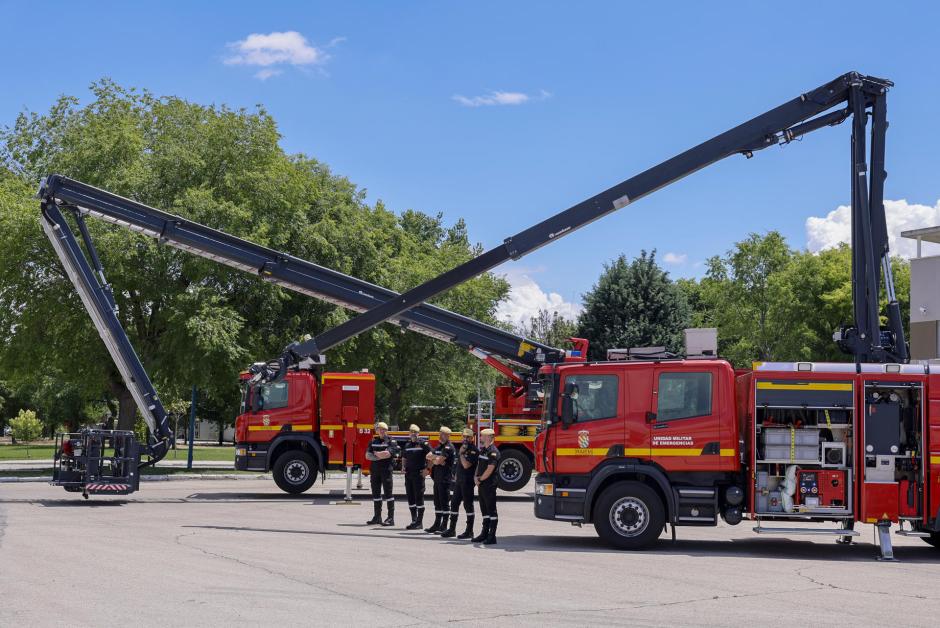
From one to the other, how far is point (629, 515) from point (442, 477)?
11.1ft

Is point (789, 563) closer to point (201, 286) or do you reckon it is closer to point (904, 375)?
point (904, 375)

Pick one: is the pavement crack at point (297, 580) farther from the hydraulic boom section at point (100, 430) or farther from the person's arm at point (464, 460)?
the hydraulic boom section at point (100, 430)

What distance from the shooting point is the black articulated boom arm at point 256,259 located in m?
21.1

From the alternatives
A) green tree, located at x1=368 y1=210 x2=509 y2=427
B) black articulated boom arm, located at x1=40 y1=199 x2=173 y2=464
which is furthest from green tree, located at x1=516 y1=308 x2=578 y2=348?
black articulated boom arm, located at x1=40 y1=199 x2=173 y2=464

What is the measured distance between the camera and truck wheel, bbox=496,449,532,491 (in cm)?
2341

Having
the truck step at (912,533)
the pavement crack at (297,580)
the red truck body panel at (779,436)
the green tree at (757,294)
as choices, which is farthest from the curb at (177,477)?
the green tree at (757,294)

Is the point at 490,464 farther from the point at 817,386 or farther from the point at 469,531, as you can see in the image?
the point at 817,386

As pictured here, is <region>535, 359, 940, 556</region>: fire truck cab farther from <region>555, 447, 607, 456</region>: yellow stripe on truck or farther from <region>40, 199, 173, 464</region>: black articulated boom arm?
<region>40, 199, 173, 464</region>: black articulated boom arm

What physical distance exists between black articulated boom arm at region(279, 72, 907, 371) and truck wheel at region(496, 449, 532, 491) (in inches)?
246

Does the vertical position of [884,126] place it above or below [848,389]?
above

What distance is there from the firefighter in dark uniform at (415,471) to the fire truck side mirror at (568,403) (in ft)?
9.51

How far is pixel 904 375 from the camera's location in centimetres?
1377

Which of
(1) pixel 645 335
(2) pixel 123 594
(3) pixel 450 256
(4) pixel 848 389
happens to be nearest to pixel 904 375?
(4) pixel 848 389

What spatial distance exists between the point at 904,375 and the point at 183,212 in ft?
69.0
